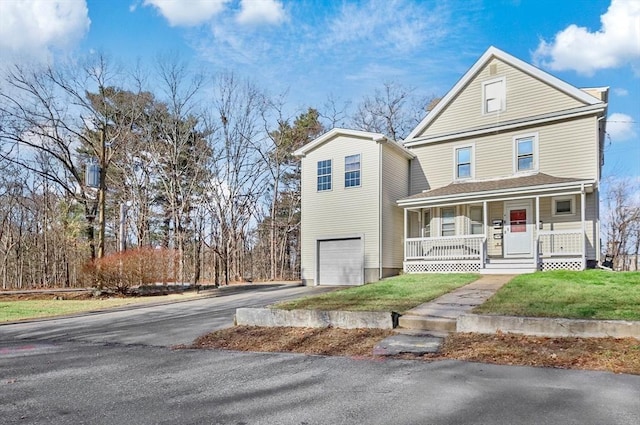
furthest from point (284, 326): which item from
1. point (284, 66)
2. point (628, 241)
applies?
point (628, 241)

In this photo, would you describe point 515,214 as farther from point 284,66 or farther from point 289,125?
point 289,125

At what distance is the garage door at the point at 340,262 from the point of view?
655 inches

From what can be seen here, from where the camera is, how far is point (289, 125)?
97.2ft

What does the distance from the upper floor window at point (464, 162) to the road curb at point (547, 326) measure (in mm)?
11324

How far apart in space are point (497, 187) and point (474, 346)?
33.6 feet

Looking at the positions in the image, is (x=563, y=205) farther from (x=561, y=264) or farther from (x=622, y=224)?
(x=622, y=224)

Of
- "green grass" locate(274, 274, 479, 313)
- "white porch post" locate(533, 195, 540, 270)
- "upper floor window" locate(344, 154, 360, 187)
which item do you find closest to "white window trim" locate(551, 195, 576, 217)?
"white porch post" locate(533, 195, 540, 270)

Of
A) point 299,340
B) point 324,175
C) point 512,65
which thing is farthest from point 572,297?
point 512,65

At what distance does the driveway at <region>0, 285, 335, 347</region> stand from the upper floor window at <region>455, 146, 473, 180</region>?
9612mm

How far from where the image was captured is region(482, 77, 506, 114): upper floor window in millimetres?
16766

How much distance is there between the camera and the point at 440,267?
16.1m

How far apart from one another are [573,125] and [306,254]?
421 inches

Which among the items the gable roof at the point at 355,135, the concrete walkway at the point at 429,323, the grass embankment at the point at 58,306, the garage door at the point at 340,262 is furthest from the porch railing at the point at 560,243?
the grass embankment at the point at 58,306

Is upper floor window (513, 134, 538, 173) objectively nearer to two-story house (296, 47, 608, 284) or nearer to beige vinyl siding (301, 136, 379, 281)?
two-story house (296, 47, 608, 284)
